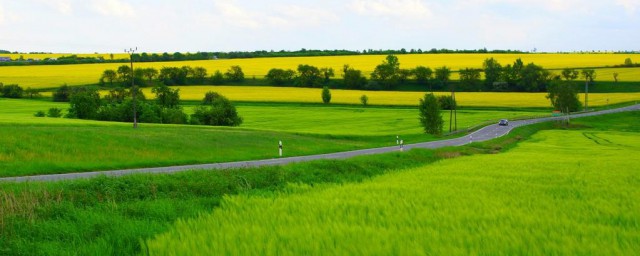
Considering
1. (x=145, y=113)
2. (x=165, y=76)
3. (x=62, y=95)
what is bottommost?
(x=145, y=113)

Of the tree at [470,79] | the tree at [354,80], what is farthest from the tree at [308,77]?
the tree at [470,79]

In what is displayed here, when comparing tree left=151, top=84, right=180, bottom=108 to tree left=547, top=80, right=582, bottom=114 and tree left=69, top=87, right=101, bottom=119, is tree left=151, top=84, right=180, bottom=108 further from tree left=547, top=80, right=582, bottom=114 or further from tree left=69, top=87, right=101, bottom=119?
tree left=547, top=80, right=582, bottom=114

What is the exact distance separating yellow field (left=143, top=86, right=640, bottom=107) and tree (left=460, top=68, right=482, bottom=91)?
8891 mm

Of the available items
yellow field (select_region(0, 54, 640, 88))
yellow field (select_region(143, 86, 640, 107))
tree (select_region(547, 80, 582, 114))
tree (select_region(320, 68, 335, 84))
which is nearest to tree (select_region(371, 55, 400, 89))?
yellow field (select_region(0, 54, 640, 88))

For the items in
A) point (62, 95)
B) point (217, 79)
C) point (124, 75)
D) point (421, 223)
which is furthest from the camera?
point (217, 79)

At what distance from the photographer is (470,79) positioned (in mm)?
143500

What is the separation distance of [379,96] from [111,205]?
117246mm

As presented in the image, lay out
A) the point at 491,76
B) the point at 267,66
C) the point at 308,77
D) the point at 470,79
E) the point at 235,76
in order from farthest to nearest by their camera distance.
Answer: the point at 267,66, the point at 308,77, the point at 235,76, the point at 470,79, the point at 491,76

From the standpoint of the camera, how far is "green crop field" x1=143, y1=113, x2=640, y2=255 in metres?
6.50

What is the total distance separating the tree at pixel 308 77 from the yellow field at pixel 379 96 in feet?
35.6

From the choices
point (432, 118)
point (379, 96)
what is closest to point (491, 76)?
point (379, 96)

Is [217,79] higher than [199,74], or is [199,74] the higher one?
[199,74]

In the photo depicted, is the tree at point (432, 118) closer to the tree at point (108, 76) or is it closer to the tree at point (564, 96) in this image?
the tree at point (564, 96)

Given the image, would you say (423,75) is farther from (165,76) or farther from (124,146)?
(124,146)
